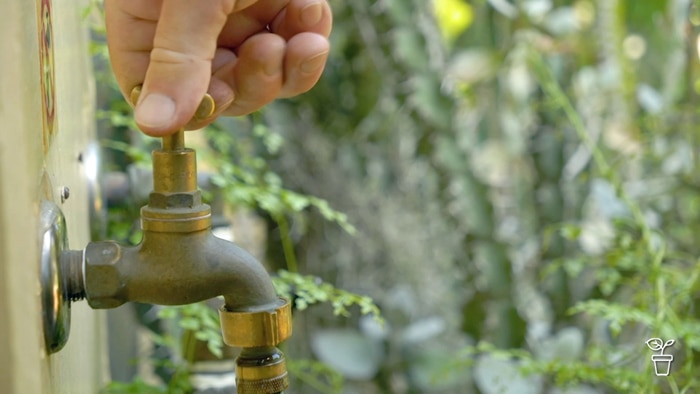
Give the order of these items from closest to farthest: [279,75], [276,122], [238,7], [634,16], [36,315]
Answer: [36,315] → [238,7] → [279,75] → [276,122] → [634,16]

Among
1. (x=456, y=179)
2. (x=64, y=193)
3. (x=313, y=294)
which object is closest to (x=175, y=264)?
(x=64, y=193)

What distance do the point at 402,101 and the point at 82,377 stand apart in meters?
1.00

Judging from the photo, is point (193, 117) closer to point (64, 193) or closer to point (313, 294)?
point (64, 193)

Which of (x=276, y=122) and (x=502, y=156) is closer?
(x=276, y=122)

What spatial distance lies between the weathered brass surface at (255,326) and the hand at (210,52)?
0.12m

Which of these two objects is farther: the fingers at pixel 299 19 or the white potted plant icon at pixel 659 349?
the white potted plant icon at pixel 659 349

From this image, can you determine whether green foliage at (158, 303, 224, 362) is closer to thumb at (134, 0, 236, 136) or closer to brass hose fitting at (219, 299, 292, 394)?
brass hose fitting at (219, 299, 292, 394)

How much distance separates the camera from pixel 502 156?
1705mm

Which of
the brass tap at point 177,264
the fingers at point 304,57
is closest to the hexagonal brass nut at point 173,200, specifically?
the brass tap at point 177,264

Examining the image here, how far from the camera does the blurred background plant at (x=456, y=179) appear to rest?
1.56 m

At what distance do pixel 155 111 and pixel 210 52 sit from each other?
4 centimetres

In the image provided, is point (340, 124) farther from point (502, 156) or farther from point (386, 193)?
point (502, 156)

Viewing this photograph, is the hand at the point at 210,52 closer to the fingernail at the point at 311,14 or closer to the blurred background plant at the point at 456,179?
the fingernail at the point at 311,14

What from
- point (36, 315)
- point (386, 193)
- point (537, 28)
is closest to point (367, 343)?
point (386, 193)
